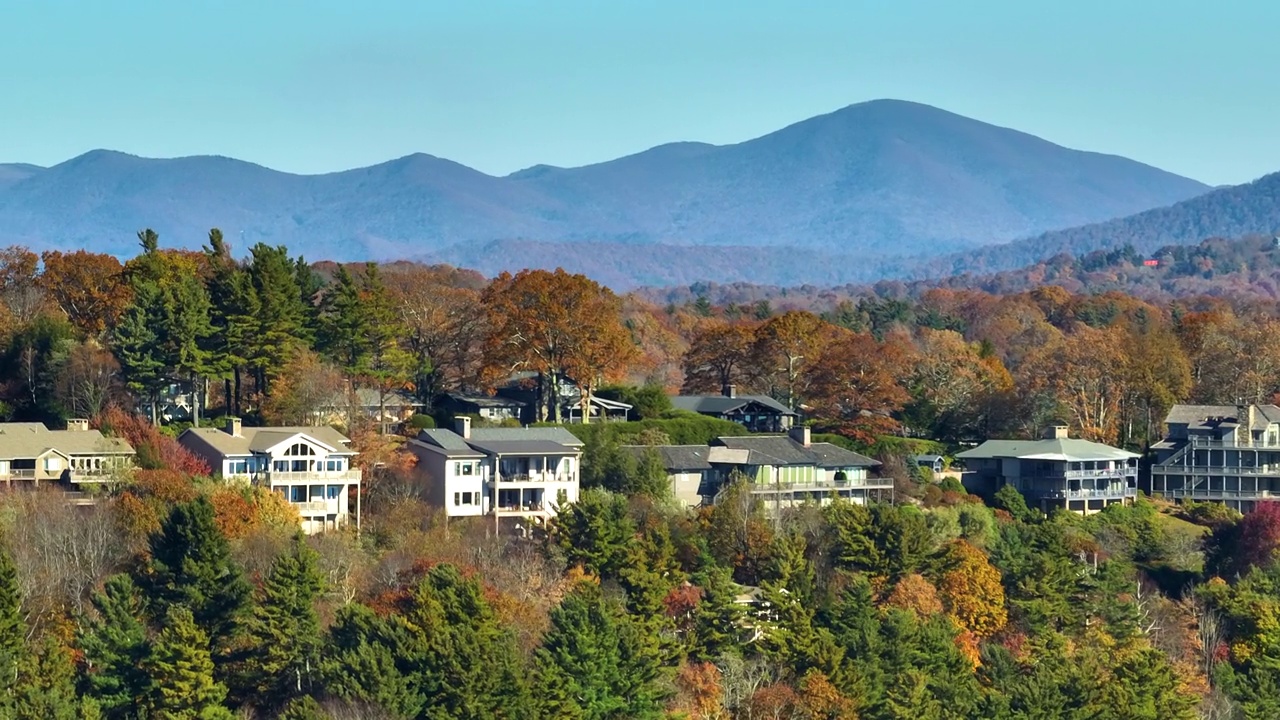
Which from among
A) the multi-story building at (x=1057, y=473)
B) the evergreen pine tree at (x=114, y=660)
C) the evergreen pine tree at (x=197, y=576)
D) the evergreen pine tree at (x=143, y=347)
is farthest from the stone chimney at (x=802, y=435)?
the evergreen pine tree at (x=114, y=660)

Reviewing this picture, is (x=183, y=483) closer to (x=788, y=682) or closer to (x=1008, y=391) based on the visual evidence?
(x=788, y=682)

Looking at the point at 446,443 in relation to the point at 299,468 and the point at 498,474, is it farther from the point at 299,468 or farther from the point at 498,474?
the point at 299,468

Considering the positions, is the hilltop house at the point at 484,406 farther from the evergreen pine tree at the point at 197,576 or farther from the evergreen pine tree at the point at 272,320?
the evergreen pine tree at the point at 197,576

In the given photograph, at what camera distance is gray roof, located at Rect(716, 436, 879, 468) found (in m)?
64.1

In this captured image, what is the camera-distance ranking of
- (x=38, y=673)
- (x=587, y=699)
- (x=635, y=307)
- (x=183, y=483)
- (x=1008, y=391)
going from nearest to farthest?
(x=38, y=673), (x=587, y=699), (x=183, y=483), (x=1008, y=391), (x=635, y=307)

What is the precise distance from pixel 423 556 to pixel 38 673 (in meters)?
11.5

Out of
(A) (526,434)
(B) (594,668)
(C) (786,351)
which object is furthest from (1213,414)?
(B) (594,668)

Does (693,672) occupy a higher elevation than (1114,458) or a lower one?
lower

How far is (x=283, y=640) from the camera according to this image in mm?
46750

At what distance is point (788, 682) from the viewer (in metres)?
49.9

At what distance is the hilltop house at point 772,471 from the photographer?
63250mm

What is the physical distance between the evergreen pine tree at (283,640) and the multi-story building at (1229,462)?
111ft

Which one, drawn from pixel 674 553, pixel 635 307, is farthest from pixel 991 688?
pixel 635 307

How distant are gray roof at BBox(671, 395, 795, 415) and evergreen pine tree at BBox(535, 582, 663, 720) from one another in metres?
22.5
